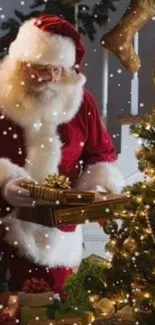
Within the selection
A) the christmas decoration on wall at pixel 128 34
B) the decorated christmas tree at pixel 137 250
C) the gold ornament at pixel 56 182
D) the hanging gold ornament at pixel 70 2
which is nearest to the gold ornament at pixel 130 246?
the decorated christmas tree at pixel 137 250

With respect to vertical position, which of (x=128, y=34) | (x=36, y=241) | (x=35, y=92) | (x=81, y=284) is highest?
(x=128, y=34)

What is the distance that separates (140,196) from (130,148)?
1.40 metres

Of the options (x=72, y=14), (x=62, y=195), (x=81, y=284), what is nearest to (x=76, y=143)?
(x=62, y=195)

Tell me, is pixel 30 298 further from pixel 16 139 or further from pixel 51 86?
pixel 51 86

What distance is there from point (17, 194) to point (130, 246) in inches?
22.6

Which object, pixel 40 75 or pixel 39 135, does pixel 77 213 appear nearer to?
pixel 39 135

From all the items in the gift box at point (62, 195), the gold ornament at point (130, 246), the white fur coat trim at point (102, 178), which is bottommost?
the gold ornament at point (130, 246)

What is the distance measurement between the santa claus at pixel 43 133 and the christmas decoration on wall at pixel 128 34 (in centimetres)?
26

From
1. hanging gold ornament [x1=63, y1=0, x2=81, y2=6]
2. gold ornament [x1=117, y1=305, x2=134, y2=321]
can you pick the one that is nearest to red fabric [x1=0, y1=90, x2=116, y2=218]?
hanging gold ornament [x1=63, y1=0, x2=81, y2=6]

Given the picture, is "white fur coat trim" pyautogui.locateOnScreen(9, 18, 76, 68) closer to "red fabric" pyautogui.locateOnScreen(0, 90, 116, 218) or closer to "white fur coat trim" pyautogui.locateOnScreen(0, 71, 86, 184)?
"white fur coat trim" pyautogui.locateOnScreen(0, 71, 86, 184)

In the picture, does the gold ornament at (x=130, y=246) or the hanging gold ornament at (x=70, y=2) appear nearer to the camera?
the gold ornament at (x=130, y=246)

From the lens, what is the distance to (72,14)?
9.15 ft

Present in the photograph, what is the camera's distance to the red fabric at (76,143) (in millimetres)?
2195

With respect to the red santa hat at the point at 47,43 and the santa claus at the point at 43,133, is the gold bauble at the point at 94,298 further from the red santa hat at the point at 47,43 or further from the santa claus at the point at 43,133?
the red santa hat at the point at 47,43
